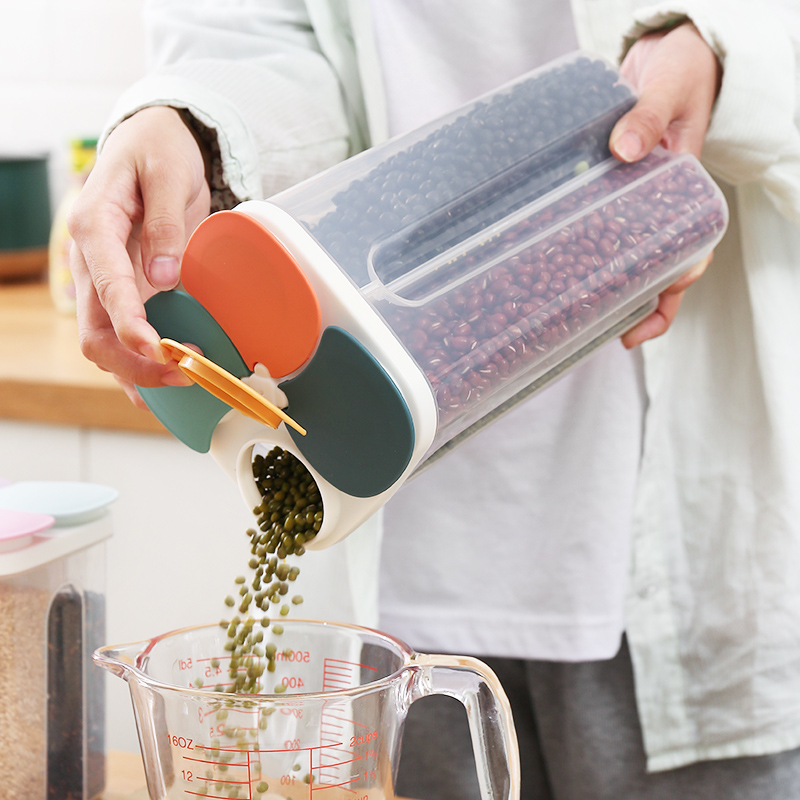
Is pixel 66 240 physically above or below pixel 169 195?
above

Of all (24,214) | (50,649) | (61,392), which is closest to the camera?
(50,649)

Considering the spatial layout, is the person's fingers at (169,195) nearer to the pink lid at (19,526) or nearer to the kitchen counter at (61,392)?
the pink lid at (19,526)

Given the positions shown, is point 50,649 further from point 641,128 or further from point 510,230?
point 641,128

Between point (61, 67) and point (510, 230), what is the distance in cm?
132

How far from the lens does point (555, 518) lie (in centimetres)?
76

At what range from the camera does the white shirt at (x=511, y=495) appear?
714 mm

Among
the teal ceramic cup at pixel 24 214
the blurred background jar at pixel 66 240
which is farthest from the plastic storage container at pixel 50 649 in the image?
the teal ceramic cup at pixel 24 214

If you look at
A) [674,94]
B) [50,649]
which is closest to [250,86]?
[674,94]

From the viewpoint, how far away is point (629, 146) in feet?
1.63

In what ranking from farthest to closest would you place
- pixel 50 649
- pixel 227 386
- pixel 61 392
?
1. pixel 61 392
2. pixel 50 649
3. pixel 227 386

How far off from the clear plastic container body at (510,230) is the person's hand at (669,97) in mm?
17

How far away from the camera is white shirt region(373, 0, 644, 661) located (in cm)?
71

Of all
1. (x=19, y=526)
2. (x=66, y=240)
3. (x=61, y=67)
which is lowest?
(x=19, y=526)

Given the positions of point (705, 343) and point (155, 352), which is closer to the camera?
point (155, 352)
